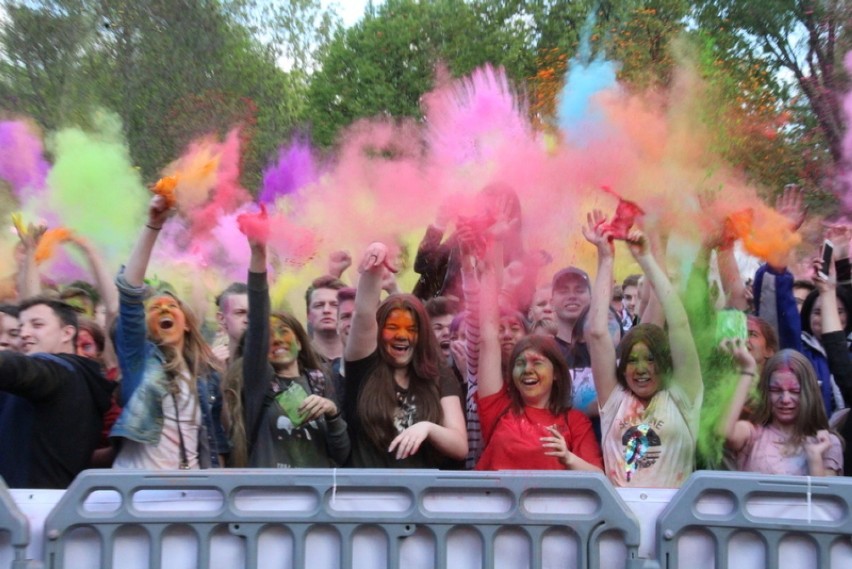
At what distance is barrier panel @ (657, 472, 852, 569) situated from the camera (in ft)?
10.4

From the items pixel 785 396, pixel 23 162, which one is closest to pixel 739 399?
pixel 785 396

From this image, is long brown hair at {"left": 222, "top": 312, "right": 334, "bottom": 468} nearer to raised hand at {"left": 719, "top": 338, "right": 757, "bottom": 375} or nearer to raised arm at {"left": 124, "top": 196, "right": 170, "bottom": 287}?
raised arm at {"left": 124, "top": 196, "right": 170, "bottom": 287}

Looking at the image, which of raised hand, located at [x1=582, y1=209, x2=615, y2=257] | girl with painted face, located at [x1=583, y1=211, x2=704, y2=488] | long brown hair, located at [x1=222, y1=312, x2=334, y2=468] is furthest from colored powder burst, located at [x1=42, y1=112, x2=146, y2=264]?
girl with painted face, located at [x1=583, y1=211, x2=704, y2=488]

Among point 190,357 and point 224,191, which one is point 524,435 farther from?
point 224,191

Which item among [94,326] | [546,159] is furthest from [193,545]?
[546,159]

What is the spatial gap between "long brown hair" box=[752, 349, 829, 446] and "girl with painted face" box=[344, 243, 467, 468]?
45.2 inches

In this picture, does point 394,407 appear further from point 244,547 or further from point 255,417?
point 244,547

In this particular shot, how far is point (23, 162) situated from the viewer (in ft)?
15.3

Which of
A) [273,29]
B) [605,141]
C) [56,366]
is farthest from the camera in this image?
[273,29]

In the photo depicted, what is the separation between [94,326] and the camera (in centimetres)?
441

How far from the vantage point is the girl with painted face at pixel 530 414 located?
3793 millimetres

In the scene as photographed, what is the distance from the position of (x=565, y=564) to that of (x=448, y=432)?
2.57ft

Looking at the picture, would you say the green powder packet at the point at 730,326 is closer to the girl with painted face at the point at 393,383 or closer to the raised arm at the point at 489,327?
the raised arm at the point at 489,327

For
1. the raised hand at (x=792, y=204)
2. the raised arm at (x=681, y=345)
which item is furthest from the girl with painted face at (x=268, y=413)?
the raised hand at (x=792, y=204)
